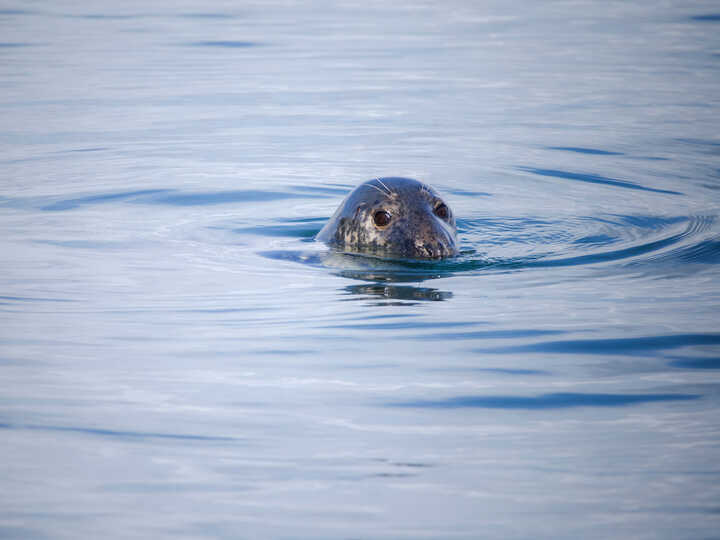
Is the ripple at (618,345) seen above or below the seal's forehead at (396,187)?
below

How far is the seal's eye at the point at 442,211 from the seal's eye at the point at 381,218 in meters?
0.45

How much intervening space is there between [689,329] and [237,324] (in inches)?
111

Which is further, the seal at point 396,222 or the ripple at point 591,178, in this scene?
the ripple at point 591,178

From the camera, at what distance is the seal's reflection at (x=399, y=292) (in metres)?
7.66

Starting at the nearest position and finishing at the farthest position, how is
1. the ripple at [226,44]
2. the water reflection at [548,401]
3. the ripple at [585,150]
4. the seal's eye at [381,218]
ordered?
the water reflection at [548,401]
the seal's eye at [381,218]
the ripple at [585,150]
the ripple at [226,44]

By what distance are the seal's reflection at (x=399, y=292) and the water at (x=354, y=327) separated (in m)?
0.04

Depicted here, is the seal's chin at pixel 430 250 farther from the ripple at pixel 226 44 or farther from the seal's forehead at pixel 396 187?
the ripple at pixel 226 44

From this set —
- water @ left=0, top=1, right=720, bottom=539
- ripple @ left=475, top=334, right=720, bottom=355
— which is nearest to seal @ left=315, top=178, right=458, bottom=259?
water @ left=0, top=1, right=720, bottom=539

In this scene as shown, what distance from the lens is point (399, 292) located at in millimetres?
7812

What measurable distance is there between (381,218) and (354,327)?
244cm

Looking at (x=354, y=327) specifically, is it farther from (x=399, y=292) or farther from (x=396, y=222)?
(x=396, y=222)

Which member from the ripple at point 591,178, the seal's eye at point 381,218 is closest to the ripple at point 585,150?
the ripple at point 591,178

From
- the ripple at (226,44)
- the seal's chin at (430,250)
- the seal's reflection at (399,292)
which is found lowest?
the seal's reflection at (399,292)

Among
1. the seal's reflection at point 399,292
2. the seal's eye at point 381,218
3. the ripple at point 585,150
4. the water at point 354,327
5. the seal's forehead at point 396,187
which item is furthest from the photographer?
the ripple at point 585,150
